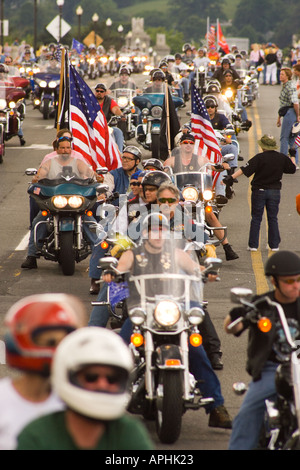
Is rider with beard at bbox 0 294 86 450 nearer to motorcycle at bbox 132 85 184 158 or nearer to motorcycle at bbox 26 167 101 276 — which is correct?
motorcycle at bbox 26 167 101 276

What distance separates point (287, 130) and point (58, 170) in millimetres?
8858

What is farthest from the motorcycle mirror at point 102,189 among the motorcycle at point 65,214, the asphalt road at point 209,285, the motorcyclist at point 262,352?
the motorcyclist at point 262,352

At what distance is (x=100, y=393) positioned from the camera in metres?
3.72

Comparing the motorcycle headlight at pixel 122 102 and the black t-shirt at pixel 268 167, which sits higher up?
the black t-shirt at pixel 268 167

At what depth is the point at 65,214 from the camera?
524 inches

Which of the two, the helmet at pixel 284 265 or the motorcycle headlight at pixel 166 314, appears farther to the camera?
the motorcycle headlight at pixel 166 314

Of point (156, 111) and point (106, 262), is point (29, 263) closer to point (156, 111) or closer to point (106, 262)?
point (106, 262)

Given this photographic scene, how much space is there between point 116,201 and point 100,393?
31.7 feet

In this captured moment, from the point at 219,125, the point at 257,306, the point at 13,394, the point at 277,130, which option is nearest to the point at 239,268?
the point at 219,125

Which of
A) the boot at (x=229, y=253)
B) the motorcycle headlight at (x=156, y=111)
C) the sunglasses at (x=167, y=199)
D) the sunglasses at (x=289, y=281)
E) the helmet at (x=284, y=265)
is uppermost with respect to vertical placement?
the helmet at (x=284, y=265)

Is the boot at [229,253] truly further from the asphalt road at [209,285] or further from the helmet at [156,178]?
the helmet at [156,178]

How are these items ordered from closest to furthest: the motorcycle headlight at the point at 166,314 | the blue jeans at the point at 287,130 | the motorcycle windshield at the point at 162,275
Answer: the motorcycle headlight at the point at 166,314, the motorcycle windshield at the point at 162,275, the blue jeans at the point at 287,130

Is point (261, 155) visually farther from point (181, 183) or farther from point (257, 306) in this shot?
point (257, 306)

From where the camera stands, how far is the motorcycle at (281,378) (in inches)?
239
